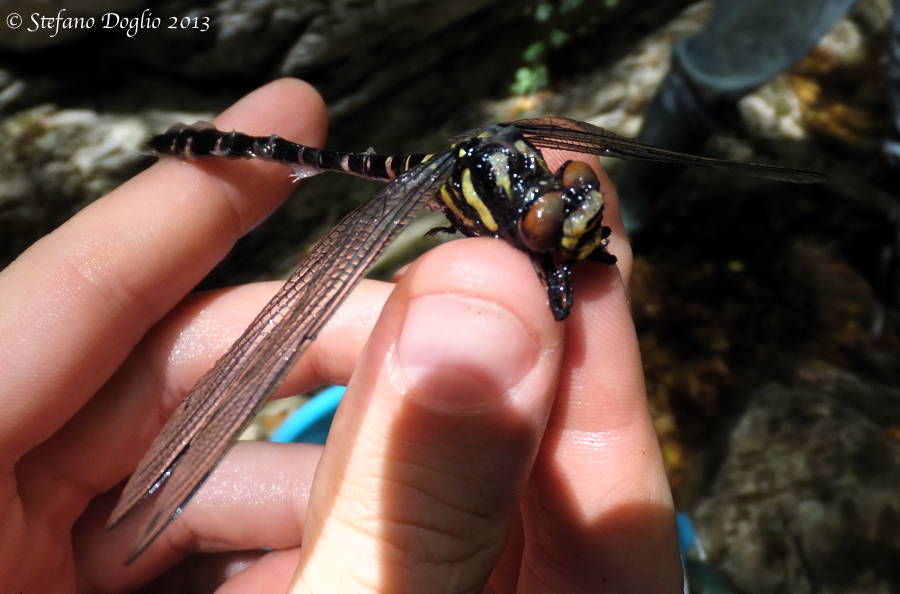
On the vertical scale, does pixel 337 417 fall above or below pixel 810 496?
above

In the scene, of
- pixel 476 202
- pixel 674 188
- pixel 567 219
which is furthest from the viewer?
pixel 674 188

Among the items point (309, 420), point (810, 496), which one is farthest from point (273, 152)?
point (810, 496)

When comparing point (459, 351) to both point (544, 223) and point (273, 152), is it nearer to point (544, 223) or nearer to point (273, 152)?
point (544, 223)

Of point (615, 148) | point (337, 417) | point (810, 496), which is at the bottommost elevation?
point (810, 496)

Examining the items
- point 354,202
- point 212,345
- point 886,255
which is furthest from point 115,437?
point 886,255

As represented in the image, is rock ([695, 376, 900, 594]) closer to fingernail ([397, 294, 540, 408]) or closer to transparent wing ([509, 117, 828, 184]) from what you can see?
transparent wing ([509, 117, 828, 184])

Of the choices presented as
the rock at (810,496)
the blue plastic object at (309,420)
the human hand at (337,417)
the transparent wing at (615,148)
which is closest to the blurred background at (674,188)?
the rock at (810,496)

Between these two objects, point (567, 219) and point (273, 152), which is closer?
point (567, 219)
